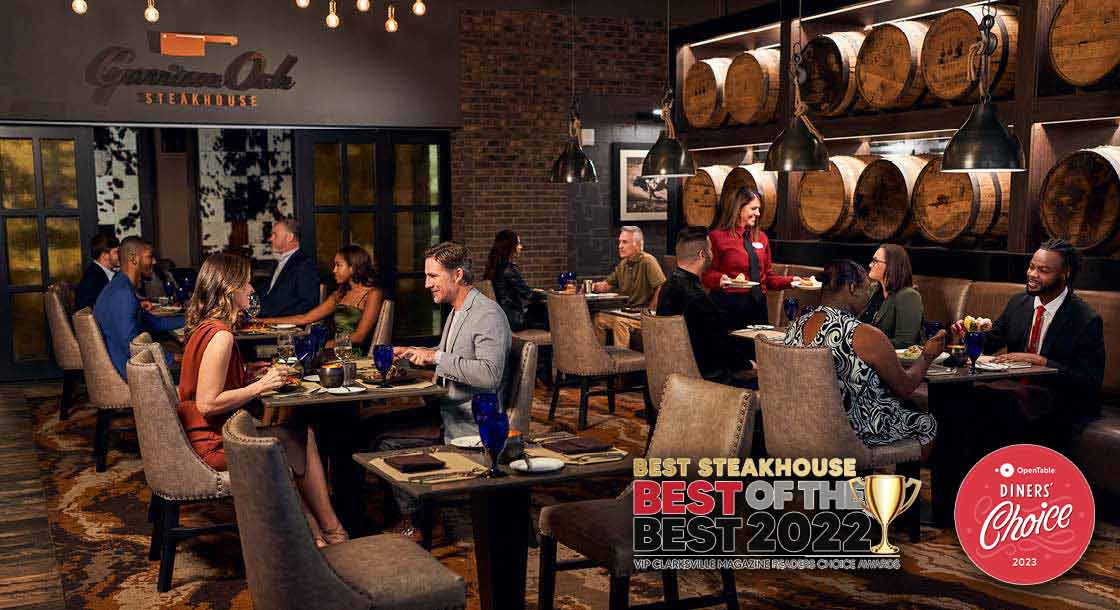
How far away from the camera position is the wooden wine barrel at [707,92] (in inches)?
332

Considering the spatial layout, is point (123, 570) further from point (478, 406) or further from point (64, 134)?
point (64, 134)

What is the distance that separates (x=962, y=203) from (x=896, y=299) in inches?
36.4

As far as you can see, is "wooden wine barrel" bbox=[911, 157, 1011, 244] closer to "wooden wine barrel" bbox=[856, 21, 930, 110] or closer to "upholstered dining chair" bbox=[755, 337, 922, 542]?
"wooden wine barrel" bbox=[856, 21, 930, 110]

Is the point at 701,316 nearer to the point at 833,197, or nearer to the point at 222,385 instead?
the point at 833,197

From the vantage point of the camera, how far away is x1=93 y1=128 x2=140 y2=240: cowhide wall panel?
40.9 feet

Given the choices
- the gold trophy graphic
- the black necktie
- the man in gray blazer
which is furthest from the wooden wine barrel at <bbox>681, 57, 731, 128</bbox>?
the gold trophy graphic

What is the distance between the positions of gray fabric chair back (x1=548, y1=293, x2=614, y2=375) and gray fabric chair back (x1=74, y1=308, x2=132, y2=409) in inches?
107

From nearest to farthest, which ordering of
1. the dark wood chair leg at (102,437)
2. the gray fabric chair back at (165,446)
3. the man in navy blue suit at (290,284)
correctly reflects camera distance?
the gray fabric chair back at (165,446)
the dark wood chair leg at (102,437)
the man in navy blue suit at (290,284)

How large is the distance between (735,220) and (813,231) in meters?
0.63

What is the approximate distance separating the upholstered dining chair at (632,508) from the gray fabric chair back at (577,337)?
10.5 feet

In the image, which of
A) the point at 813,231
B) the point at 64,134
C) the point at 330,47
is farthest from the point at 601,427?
the point at 64,134

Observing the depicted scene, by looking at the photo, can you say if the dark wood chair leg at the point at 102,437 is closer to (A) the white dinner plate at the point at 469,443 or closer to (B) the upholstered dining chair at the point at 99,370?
(B) the upholstered dining chair at the point at 99,370

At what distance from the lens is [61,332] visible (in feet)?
23.5

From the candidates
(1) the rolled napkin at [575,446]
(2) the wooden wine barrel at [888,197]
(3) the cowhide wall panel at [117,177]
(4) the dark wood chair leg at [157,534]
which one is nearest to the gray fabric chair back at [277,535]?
(1) the rolled napkin at [575,446]
